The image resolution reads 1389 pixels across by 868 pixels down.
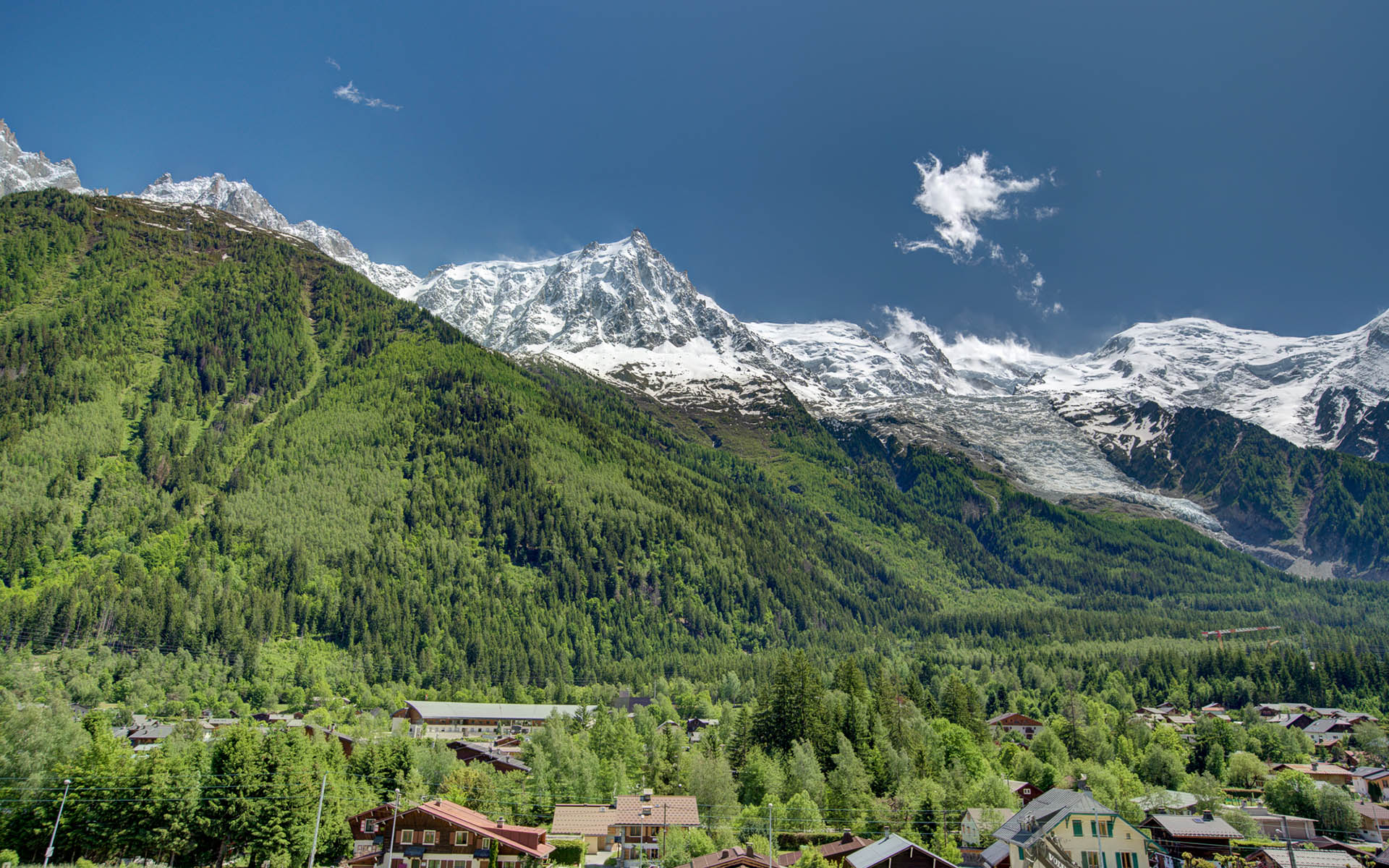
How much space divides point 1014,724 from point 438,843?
112025 mm

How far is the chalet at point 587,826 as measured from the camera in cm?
8544

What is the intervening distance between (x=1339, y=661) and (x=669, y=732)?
136 metres

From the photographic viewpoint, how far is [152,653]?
494 ft

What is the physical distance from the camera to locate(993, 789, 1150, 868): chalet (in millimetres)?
74562

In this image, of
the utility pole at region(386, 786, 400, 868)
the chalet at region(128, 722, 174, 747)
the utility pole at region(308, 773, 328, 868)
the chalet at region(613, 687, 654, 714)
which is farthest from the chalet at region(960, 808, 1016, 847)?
the chalet at region(613, 687, 654, 714)

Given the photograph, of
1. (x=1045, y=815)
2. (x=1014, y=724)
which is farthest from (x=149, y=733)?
(x=1014, y=724)

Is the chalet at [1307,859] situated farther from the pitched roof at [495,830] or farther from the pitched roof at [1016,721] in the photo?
the pitched roof at [1016,721]

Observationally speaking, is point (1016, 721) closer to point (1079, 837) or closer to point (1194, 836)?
point (1194, 836)

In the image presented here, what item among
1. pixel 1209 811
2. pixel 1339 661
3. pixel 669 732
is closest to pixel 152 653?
pixel 669 732

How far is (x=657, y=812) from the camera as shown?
8538cm

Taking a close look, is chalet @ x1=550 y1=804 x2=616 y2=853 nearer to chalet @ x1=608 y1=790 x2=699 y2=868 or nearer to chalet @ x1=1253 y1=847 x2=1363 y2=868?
chalet @ x1=608 y1=790 x2=699 y2=868

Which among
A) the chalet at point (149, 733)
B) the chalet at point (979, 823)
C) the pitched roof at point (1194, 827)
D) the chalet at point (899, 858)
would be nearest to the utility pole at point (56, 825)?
the pitched roof at point (1194, 827)

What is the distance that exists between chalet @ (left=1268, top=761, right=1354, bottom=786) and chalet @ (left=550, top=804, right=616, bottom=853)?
77.3 meters

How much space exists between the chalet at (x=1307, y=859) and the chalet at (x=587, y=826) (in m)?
52.3
